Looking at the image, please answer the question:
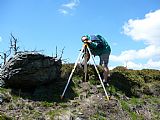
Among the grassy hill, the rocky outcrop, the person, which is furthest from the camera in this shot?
the person

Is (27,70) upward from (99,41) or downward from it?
downward

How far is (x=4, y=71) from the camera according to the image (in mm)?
13086

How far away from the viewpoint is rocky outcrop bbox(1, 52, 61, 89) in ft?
42.5

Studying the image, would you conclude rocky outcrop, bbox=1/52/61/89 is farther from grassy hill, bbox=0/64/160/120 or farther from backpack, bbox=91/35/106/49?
backpack, bbox=91/35/106/49

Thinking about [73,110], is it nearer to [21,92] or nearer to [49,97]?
[49,97]

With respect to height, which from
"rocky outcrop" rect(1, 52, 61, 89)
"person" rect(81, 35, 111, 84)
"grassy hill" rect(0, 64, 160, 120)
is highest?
"person" rect(81, 35, 111, 84)

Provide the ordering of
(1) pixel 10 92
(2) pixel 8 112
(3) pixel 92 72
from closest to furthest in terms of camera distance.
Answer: (2) pixel 8 112
(1) pixel 10 92
(3) pixel 92 72

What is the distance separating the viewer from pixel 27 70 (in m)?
13.1

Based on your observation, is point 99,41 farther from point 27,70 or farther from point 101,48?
point 27,70

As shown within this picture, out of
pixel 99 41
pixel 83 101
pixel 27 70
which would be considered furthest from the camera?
pixel 99 41

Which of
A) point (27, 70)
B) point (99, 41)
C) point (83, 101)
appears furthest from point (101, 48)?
point (27, 70)

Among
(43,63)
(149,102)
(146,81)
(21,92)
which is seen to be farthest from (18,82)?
(146,81)

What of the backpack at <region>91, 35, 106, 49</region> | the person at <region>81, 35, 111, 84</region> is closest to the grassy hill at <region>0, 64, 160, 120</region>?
the person at <region>81, 35, 111, 84</region>

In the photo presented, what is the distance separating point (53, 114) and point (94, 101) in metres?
2.11
